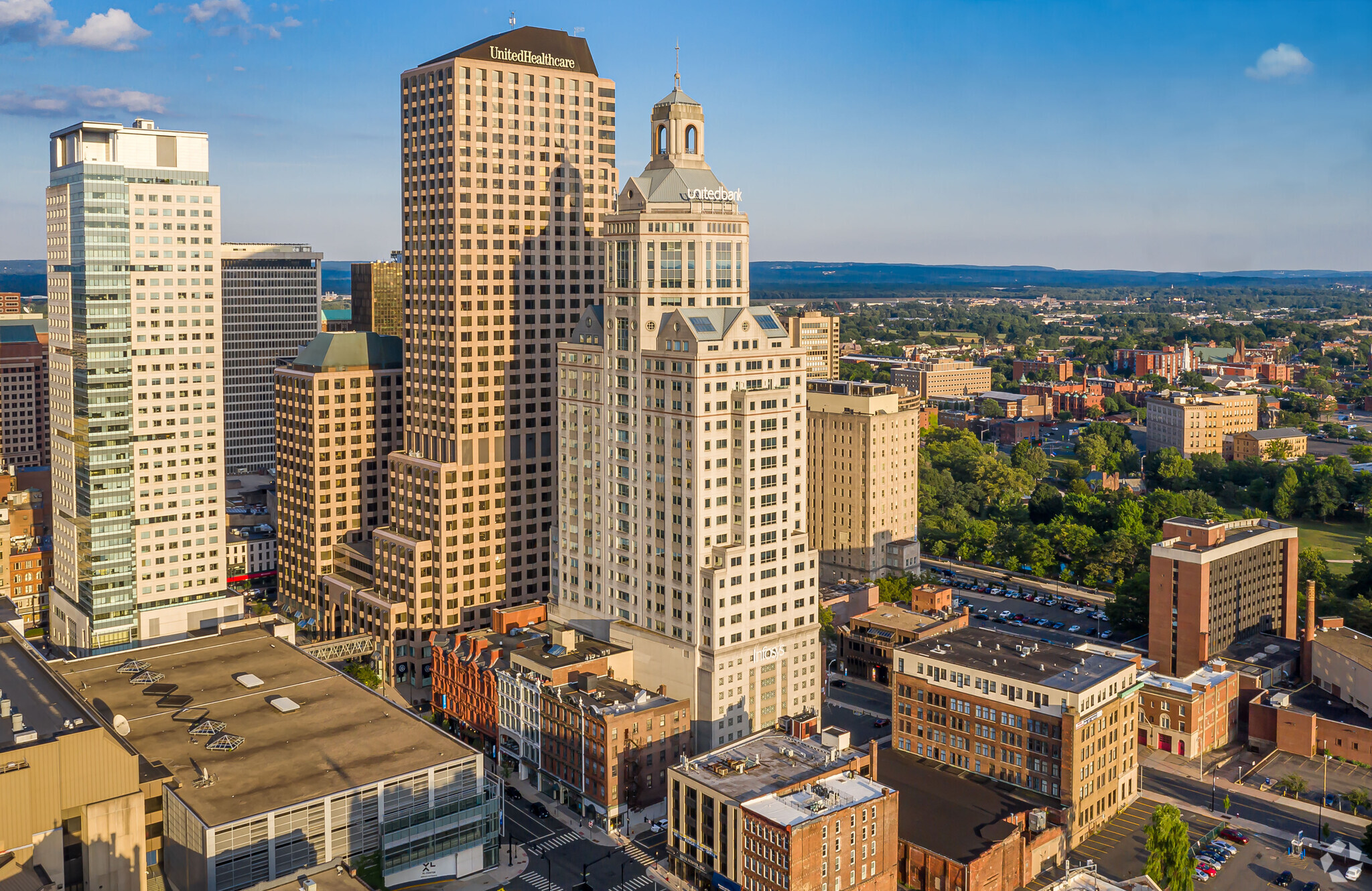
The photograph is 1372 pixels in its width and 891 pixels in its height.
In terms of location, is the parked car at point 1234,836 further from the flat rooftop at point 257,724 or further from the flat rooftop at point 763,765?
the flat rooftop at point 257,724

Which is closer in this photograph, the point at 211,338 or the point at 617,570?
the point at 617,570

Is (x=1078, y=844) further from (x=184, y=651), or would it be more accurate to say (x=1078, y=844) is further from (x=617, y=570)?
(x=184, y=651)

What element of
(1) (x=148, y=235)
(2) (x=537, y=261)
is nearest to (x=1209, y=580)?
(2) (x=537, y=261)

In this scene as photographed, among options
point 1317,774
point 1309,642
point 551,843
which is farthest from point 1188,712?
point 551,843

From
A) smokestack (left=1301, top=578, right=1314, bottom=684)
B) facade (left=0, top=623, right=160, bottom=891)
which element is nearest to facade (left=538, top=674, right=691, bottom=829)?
facade (left=0, top=623, right=160, bottom=891)

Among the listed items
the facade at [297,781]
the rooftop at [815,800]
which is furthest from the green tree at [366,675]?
the rooftop at [815,800]

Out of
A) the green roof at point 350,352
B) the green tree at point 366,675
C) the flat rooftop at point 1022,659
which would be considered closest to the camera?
the flat rooftop at point 1022,659

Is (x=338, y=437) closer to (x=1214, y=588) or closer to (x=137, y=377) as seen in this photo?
(x=137, y=377)
